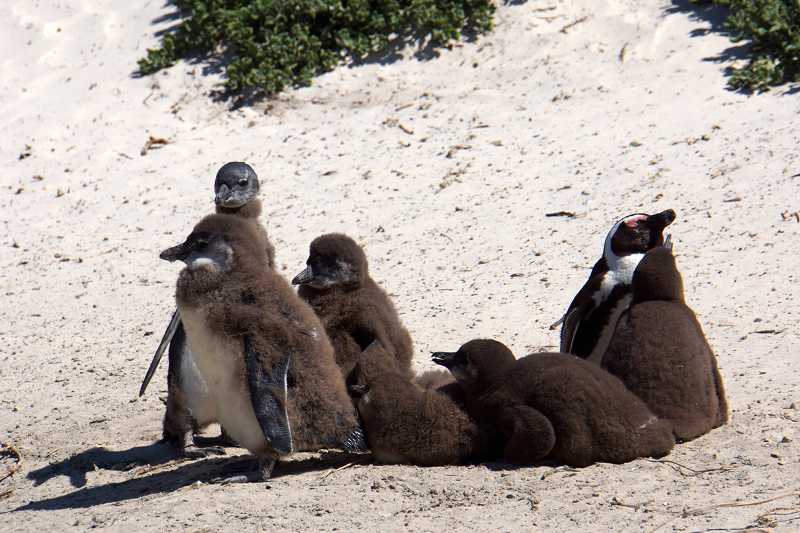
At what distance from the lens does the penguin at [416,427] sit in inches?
219

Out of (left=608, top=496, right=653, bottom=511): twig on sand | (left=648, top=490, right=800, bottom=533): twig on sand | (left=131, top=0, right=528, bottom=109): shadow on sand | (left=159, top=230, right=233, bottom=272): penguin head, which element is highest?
(left=131, top=0, right=528, bottom=109): shadow on sand

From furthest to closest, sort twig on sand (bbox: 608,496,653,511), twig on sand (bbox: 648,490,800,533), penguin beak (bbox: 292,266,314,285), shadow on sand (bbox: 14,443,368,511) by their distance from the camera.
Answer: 1. penguin beak (bbox: 292,266,314,285)
2. shadow on sand (bbox: 14,443,368,511)
3. twig on sand (bbox: 608,496,653,511)
4. twig on sand (bbox: 648,490,800,533)

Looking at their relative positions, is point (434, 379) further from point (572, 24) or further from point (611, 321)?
point (572, 24)

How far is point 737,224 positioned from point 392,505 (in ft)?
13.9

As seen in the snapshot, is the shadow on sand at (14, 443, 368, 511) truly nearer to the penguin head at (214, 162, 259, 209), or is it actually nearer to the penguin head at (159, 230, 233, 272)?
the penguin head at (159, 230, 233, 272)

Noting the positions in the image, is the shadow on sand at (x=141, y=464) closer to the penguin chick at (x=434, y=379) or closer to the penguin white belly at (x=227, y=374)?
the penguin white belly at (x=227, y=374)

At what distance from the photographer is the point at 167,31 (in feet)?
42.2

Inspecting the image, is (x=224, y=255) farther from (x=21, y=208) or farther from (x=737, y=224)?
(x=21, y=208)

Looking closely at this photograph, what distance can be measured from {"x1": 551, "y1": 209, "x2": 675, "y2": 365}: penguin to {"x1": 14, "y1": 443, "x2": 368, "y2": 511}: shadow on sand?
138 centimetres

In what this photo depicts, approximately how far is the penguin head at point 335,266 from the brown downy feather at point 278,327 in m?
0.51

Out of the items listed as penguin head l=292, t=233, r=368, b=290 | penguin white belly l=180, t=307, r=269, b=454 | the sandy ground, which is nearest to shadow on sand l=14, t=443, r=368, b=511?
the sandy ground

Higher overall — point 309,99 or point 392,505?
point 309,99

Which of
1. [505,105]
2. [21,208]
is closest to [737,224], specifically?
[505,105]

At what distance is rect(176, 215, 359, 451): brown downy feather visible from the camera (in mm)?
5488
